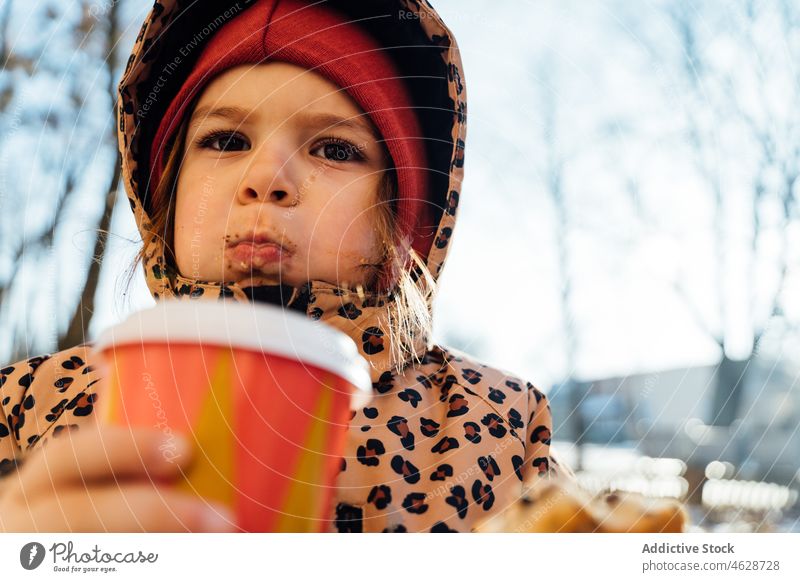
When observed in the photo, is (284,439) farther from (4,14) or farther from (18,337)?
(4,14)

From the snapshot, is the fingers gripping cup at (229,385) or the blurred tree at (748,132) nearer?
the fingers gripping cup at (229,385)

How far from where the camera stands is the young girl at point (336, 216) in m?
0.47

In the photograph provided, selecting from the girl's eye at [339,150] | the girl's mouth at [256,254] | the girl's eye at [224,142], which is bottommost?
the girl's mouth at [256,254]

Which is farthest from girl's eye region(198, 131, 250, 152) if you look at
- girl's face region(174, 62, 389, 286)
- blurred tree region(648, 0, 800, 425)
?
blurred tree region(648, 0, 800, 425)

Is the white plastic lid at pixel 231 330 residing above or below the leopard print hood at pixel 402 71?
below

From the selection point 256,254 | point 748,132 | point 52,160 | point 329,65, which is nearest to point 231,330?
point 256,254

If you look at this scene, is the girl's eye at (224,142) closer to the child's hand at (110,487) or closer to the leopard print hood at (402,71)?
the leopard print hood at (402,71)

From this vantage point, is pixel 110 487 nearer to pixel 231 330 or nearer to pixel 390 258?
pixel 231 330

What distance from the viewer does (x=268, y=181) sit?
0.46 m

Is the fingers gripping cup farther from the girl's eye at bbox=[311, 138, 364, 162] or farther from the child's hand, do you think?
the girl's eye at bbox=[311, 138, 364, 162]

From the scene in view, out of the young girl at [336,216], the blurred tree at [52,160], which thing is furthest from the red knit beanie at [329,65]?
the blurred tree at [52,160]

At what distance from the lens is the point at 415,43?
554 mm
